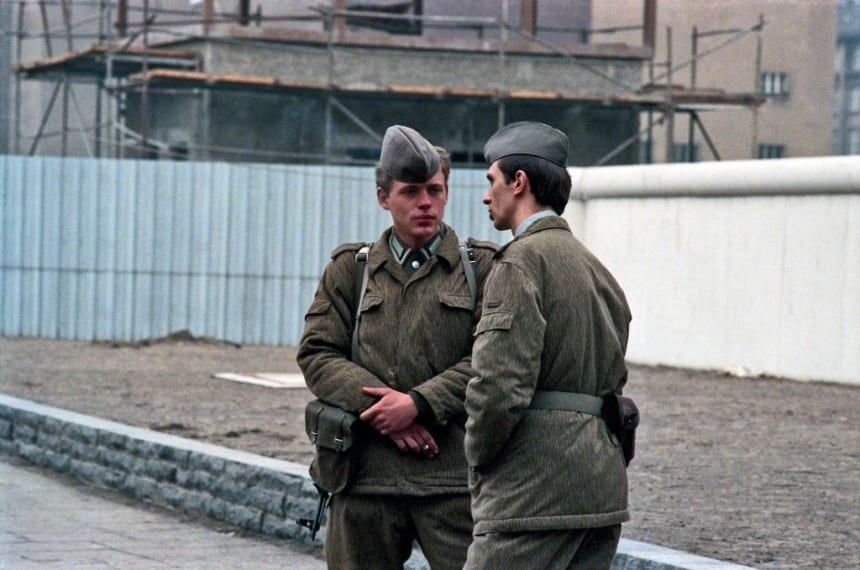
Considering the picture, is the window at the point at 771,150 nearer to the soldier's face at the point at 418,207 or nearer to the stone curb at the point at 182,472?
the stone curb at the point at 182,472

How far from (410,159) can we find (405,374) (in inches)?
23.4

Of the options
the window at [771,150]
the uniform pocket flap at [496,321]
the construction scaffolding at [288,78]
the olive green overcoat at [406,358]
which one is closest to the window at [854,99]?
the window at [771,150]

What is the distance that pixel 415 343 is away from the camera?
4559 millimetres

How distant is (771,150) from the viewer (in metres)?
40.7

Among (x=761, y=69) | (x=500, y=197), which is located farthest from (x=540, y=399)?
(x=761, y=69)

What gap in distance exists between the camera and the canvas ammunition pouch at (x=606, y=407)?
12.6 feet

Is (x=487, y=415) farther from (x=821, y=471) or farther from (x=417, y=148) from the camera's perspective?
(x=821, y=471)

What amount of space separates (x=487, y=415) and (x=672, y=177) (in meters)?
14.3

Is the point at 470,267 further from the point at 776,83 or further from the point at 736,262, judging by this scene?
the point at 776,83

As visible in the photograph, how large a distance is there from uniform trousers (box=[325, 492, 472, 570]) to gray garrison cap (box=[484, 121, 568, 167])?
106cm

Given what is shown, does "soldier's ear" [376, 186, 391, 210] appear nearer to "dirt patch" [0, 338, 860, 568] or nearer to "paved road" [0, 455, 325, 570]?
"dirt patch" [0, 338, 860, 568]

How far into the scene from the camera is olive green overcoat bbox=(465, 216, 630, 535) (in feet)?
12.3

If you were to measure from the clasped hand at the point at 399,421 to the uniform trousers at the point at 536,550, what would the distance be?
24.4 inches

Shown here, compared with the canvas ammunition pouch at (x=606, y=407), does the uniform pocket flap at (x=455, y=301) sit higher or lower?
higher
